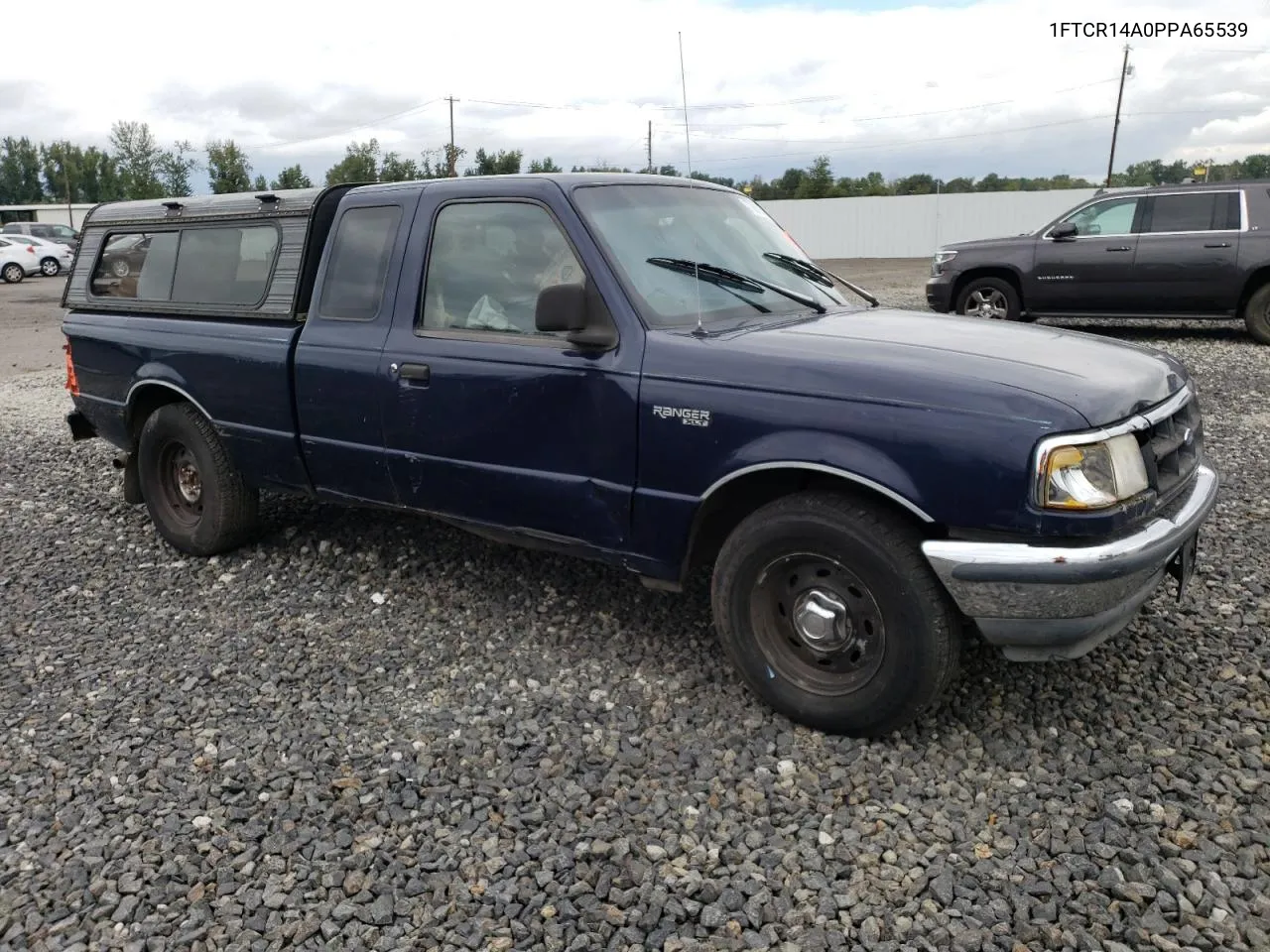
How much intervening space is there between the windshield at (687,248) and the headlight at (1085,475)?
137 centimetres

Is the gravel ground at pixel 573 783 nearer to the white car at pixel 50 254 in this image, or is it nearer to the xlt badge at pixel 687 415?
the xlt badge at pixel 687 415

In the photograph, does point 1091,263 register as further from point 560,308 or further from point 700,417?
point 560,308

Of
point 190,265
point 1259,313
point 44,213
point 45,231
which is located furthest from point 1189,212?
point 44,213

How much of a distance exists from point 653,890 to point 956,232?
3807 cm

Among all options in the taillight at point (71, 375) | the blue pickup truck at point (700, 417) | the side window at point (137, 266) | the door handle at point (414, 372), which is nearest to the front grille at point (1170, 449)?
the blue pickup truck at point (700, 417)

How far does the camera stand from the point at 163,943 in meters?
2.58

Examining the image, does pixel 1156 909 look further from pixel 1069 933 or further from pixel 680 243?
pixel 680 243

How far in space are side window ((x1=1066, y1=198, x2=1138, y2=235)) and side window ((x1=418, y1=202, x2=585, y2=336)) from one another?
994 centimetres

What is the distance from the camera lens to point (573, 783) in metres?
3.22

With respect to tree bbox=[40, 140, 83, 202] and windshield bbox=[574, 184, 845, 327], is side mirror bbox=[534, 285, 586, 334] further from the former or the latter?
tree bbox=[40, 140, 83, 202]

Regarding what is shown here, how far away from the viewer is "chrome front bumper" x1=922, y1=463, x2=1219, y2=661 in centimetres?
291

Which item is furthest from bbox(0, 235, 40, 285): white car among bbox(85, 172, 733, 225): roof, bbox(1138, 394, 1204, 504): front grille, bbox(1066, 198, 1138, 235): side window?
bbox(1138, 394, 1204, 504): front grille

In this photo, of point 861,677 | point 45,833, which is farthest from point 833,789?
point 45,833

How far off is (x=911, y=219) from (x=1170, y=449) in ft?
121
